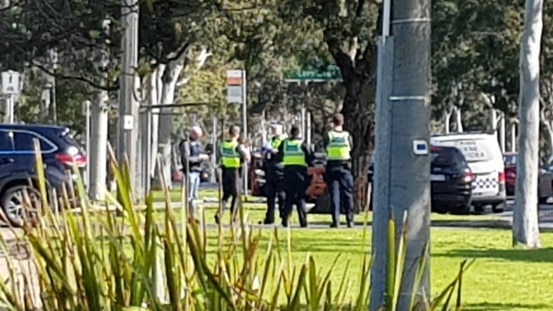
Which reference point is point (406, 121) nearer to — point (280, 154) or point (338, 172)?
point (338, 172)

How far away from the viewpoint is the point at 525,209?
1984 cm

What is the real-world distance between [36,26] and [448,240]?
1166 centimetres

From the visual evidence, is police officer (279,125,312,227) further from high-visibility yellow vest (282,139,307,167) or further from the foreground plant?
→ the foreground plant

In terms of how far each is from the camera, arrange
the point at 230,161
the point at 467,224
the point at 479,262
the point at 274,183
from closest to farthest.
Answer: the point at 479,262
the point at 230,161
the point at 274,183
the point at 467,224

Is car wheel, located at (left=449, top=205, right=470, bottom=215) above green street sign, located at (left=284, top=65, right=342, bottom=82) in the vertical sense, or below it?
below

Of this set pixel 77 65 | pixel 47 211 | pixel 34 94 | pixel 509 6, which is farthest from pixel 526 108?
pixel 34 94

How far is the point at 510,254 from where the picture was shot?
1838cm

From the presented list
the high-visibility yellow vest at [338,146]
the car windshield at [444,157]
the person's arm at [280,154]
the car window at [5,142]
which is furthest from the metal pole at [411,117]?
the car windshield at [444,157]

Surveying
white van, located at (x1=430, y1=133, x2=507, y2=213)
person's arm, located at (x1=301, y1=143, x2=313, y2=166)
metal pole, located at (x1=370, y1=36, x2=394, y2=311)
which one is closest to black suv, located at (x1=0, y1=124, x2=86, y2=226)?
person's arm, located at (x1=301, y1=143, x2=313, y2=166)

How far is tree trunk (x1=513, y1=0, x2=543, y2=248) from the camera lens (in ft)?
64.5

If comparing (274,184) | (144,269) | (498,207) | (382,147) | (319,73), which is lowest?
(498,207)

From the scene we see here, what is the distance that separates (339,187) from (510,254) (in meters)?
5.59

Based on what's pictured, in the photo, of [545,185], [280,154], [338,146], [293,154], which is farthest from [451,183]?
[338,146]

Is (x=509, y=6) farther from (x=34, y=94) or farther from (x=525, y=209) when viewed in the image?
(x=525, y=209)
